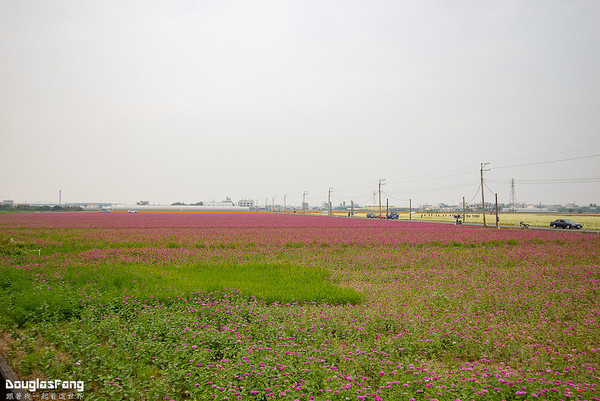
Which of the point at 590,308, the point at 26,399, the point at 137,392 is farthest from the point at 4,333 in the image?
the point at 590,308

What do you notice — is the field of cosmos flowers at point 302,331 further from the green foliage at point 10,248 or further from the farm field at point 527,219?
the farm field at point 527,219

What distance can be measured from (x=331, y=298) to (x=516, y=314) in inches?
178

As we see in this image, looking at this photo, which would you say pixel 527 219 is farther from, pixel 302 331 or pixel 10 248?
pixel 10 248

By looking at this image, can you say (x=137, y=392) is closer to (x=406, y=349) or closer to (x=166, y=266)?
(x=406, y=349)

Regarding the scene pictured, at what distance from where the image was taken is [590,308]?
339 inches

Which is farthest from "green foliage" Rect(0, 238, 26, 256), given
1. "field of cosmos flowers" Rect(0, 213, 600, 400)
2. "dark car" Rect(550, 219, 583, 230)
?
"dark car" Rect(550, 219, 583, 230)
